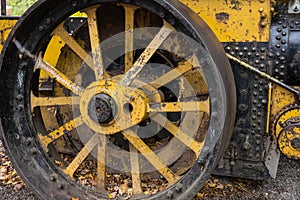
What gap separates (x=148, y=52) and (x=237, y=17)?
29.7 inches

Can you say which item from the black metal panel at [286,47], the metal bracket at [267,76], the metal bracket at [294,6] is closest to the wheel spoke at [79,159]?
the metal bracket at [267,76]

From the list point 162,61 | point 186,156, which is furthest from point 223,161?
point 162,61

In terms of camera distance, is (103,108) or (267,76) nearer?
(103,108)

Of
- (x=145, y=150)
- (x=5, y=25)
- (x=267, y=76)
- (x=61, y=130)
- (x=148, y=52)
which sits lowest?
(x=145, y=150)

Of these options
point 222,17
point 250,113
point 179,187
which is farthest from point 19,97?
point 250,113

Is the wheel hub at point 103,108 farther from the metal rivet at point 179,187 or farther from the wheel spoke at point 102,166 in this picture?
the metal rivet at point 179,187

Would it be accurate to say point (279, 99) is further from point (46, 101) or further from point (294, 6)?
point (46, 101)


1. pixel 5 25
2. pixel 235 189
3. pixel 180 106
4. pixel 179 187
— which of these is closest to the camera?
pixel 179 187

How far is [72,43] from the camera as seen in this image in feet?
9.68

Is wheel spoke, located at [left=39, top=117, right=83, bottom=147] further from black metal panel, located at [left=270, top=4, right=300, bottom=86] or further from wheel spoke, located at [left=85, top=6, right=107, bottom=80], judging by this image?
black metal panel, located at [left=270, top=4, right=300, bottom=86]

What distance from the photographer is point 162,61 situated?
3.17 metres

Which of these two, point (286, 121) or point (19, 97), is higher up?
point (19, 97)

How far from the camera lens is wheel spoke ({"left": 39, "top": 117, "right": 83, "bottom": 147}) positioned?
287cm

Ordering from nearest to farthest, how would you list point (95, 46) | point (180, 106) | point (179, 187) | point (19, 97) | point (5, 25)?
1. point (179, 187)
2. point (180, 106)
3. point (95, 46)
4. point (19, 97)
5. point (5, 25)
